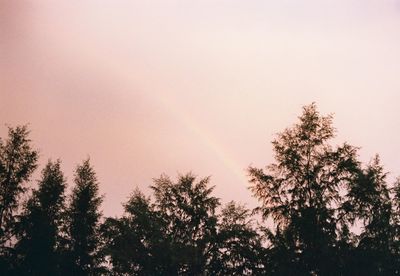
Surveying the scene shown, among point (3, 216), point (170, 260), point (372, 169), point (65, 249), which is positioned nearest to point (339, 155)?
point (372, 169)

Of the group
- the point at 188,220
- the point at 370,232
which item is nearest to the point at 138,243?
the point at 188,220

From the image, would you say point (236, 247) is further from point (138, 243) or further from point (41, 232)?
point (41, 232)

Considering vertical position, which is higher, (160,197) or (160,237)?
(160,197)

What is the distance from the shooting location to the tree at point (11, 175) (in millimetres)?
30275

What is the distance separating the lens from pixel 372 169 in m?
31.0

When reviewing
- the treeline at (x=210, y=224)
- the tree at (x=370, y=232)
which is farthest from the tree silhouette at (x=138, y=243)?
the tree at (x=370, y=232)

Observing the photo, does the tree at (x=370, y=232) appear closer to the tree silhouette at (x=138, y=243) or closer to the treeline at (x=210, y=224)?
the treeline at (x=210, y=224)

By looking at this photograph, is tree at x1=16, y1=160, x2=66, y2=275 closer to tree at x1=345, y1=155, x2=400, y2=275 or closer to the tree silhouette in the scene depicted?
the tree silhouette

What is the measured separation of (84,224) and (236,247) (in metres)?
12.6

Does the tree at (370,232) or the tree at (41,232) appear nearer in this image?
the tree at (370,232)

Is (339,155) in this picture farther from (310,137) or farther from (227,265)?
(227,265)

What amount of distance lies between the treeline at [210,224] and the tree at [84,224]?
0.25ft

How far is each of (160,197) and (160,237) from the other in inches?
176

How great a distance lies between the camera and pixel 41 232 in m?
31.4
